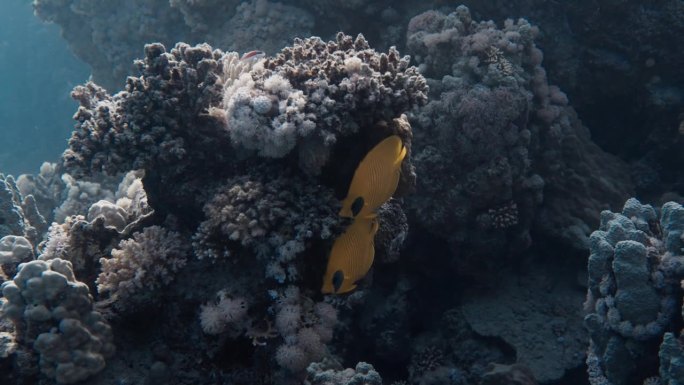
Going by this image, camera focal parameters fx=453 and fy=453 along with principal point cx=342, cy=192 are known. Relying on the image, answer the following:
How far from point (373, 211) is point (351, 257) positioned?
0.35m

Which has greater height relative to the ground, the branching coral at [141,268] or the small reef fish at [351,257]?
the branching coral at [141,268]

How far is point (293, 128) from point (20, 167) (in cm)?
2394

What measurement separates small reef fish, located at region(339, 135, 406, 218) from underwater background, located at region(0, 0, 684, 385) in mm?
13

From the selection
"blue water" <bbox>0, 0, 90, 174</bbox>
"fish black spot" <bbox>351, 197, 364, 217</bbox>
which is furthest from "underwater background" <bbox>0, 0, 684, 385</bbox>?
"blue water" <bbox>0, 0, 90, 174</bbox>

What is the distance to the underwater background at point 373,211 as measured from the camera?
3238 mm

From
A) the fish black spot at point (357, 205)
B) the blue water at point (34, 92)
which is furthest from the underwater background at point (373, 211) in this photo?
the blue water at point (34, 92)

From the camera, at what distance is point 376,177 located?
2.79 m

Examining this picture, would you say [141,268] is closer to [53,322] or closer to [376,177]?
[53,322]

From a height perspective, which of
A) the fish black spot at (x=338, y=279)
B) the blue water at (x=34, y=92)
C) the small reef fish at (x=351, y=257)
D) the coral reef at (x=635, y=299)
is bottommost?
the coral reef at (x=635, y=299)

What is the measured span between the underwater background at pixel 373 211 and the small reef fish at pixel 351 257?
0.02 m

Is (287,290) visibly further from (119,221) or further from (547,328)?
(547,328)

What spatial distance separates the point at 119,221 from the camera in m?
4.54

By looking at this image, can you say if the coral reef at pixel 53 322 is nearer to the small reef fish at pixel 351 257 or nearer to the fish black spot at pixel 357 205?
the small reef fish at pixel 351 257

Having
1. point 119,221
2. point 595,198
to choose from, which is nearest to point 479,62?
point 595,198
